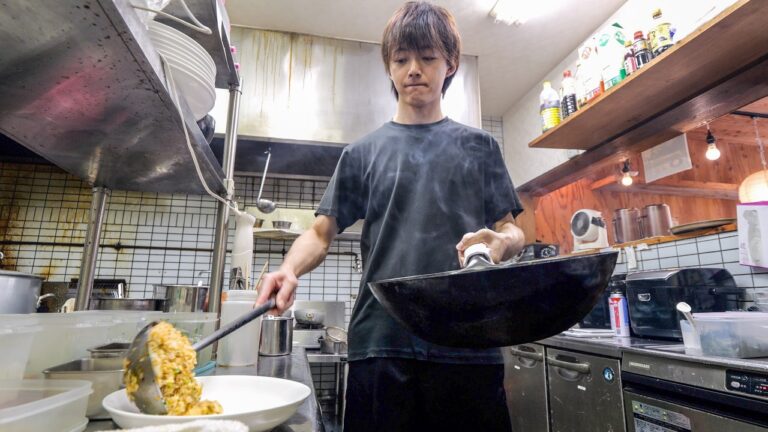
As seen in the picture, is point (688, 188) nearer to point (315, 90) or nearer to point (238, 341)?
point (315, 90)

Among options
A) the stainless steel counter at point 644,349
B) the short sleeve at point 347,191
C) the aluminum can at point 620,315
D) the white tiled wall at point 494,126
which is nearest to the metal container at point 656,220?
the aluminum can at point 620,315

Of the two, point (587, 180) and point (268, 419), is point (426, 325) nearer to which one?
point (268, 419)

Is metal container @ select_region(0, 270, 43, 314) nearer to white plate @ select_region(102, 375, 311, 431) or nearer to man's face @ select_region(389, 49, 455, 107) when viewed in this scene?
white plate @ select_region(102, 375, 311, 431)

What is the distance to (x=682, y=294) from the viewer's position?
5.67 feet

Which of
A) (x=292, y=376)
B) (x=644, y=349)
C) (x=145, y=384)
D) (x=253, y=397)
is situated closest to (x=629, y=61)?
(x=644, y=349)

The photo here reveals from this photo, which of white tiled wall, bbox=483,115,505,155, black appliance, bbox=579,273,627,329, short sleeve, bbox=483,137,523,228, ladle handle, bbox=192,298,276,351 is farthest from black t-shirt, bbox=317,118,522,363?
white tiled wall, bbox=483,115,505,155

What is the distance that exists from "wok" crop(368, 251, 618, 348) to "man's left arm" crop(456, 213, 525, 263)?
0.50ft

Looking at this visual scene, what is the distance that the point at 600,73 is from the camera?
1.99m

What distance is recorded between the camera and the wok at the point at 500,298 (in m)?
0.52

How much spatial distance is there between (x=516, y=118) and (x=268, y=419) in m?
3.49

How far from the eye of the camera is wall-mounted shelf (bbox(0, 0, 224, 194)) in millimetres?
528

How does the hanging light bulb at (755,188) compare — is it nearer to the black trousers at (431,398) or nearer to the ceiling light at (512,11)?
the ceiling light at (512,11)

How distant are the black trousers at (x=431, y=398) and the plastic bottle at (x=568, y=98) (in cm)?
179

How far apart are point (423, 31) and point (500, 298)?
73 centimetres
